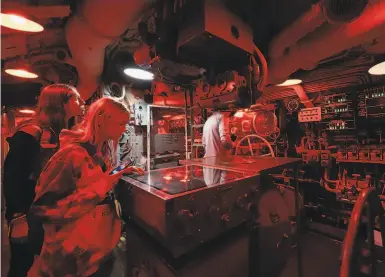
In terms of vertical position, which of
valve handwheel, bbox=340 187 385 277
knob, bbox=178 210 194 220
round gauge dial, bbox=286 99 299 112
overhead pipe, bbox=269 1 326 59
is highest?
overhead pipe, bbox=269 1 326 59

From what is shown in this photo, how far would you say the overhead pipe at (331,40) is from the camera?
1.53 meters

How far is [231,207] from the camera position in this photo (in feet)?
4.04

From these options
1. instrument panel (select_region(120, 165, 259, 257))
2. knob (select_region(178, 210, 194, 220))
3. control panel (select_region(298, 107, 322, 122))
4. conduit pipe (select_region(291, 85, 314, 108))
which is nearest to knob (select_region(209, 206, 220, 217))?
instrument panel (select_region(120, 165, 259, 257))

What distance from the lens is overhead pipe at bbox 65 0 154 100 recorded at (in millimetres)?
1515

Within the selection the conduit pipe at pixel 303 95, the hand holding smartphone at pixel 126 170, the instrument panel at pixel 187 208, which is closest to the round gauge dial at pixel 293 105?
the conduit pipe at pixel 303 95

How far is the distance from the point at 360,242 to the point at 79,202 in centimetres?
149

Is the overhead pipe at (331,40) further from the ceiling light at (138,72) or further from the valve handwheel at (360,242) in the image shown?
the ceiling light at (138,72)

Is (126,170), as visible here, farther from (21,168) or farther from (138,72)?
(138,72)

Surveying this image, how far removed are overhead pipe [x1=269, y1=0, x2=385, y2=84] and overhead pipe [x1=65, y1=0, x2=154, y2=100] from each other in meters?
1.74

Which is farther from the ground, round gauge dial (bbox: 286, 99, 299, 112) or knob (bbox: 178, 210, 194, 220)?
round gauge dial (bbox: 286, 99, 299, 112)

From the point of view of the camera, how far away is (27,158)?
55.4 inches

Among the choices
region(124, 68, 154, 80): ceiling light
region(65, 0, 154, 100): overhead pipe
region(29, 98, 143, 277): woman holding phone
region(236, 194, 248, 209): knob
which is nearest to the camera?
region(29, 98, 143, 277): woman holding phone

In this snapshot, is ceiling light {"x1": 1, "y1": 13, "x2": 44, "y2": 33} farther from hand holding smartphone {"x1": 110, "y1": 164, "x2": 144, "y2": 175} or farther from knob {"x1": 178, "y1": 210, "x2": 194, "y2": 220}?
knob {"x1": 178, "y1": 210, "x2": 194, "y2": 220}

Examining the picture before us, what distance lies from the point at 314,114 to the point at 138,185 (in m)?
3.35
